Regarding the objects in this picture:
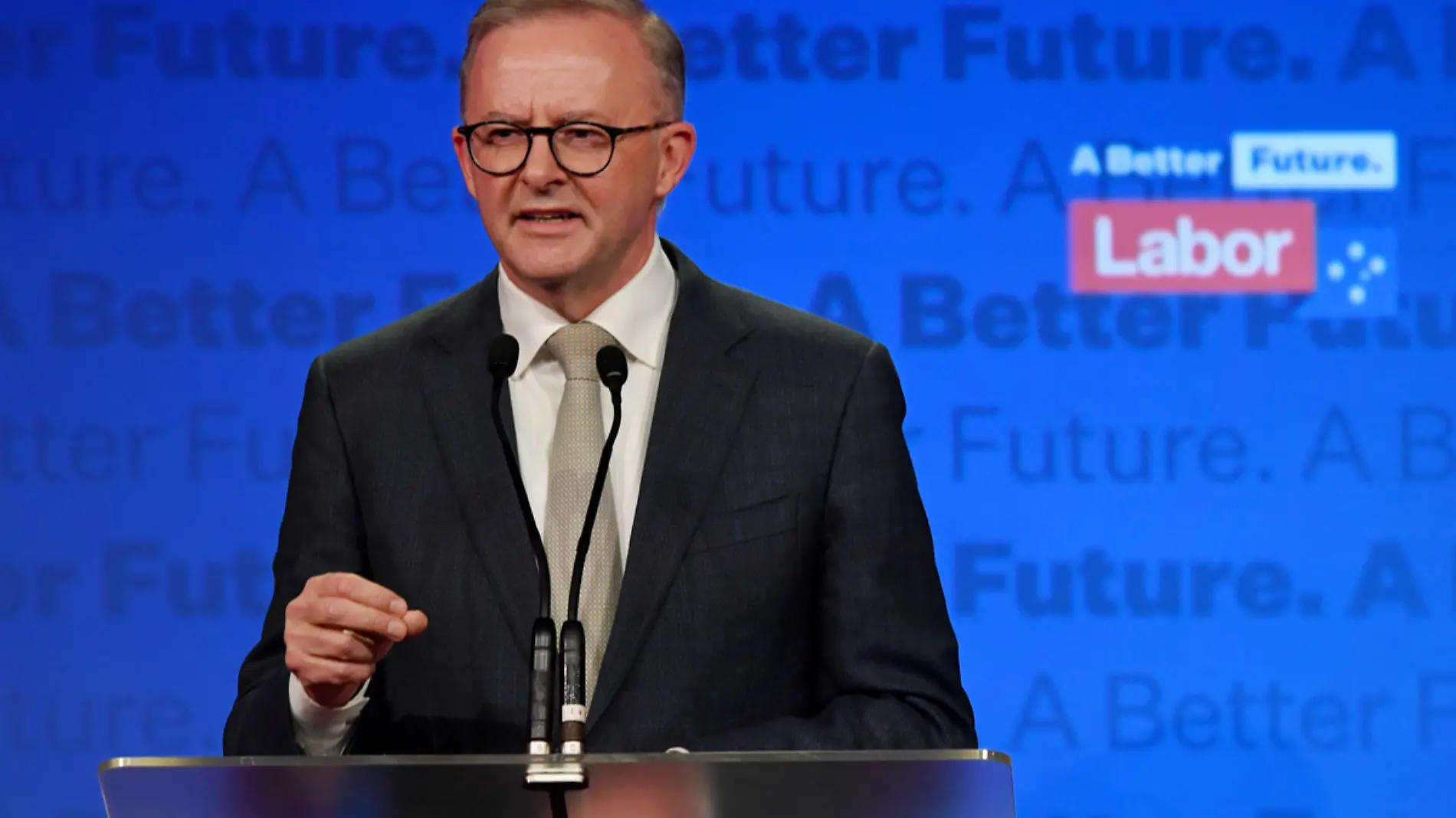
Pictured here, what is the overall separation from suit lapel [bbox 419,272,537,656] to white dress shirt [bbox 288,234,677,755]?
22 millimetres

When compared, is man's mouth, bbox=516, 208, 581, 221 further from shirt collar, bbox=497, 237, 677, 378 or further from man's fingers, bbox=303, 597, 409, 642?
man's fingers, bbox=303, 597, 409, 642

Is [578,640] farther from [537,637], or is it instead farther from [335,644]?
[335,644]

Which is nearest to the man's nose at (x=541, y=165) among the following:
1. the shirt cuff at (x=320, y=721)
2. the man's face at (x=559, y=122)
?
the man's face at (x=559, y=122)

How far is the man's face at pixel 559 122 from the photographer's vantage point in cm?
205

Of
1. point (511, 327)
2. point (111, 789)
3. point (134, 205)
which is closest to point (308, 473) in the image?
point (511, 327)

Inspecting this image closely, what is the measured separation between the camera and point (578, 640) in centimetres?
158

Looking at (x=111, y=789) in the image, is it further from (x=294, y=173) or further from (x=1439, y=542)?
(x=1439, y=542)

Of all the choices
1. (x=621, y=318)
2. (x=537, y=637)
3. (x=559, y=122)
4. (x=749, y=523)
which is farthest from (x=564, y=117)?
(x=537, y=637)

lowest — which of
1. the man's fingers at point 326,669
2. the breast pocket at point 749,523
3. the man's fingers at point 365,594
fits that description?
the man's fingers at point 326,669

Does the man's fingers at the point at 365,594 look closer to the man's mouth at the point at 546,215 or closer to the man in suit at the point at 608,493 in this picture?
the man in suit at the point at 608,493

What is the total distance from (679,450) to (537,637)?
519 mm

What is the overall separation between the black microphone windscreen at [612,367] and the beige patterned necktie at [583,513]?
20 cm

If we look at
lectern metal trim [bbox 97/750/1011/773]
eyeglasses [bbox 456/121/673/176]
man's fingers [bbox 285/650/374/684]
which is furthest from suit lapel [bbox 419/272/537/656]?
lectern metal trim [bbox 97/750/1011/773]

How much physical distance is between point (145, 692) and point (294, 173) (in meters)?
1.09
